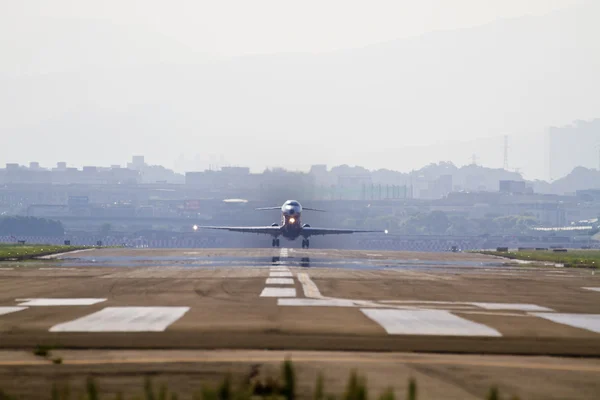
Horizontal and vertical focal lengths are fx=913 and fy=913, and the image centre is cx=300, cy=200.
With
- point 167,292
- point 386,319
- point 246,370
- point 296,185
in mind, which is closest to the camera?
point 246,370

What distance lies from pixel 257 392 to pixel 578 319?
14.3 m

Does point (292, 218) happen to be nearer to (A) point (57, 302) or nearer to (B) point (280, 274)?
(B) point (280, 274)

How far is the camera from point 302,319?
74.7 feet

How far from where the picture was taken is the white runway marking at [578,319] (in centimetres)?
2285

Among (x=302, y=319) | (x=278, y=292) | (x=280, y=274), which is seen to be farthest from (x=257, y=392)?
(x=280, y=274)

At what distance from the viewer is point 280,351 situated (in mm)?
17562

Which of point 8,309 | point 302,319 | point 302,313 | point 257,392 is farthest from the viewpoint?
point 8,309

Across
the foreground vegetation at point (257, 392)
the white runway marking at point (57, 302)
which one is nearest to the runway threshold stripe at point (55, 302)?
the white runway marking at point (57, 302)

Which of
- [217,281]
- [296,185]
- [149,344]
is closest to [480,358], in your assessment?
[149,344]

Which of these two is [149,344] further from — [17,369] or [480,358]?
[480,358]

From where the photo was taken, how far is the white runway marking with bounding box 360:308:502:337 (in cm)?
2058

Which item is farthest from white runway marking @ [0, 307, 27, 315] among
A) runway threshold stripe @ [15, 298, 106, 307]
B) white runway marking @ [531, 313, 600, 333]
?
white runway marking @ [531, 313, 600, 333]

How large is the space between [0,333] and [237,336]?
5160mm

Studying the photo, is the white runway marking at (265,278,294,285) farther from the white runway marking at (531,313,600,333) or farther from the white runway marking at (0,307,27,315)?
the white runway marking at (531,313,600,333)
